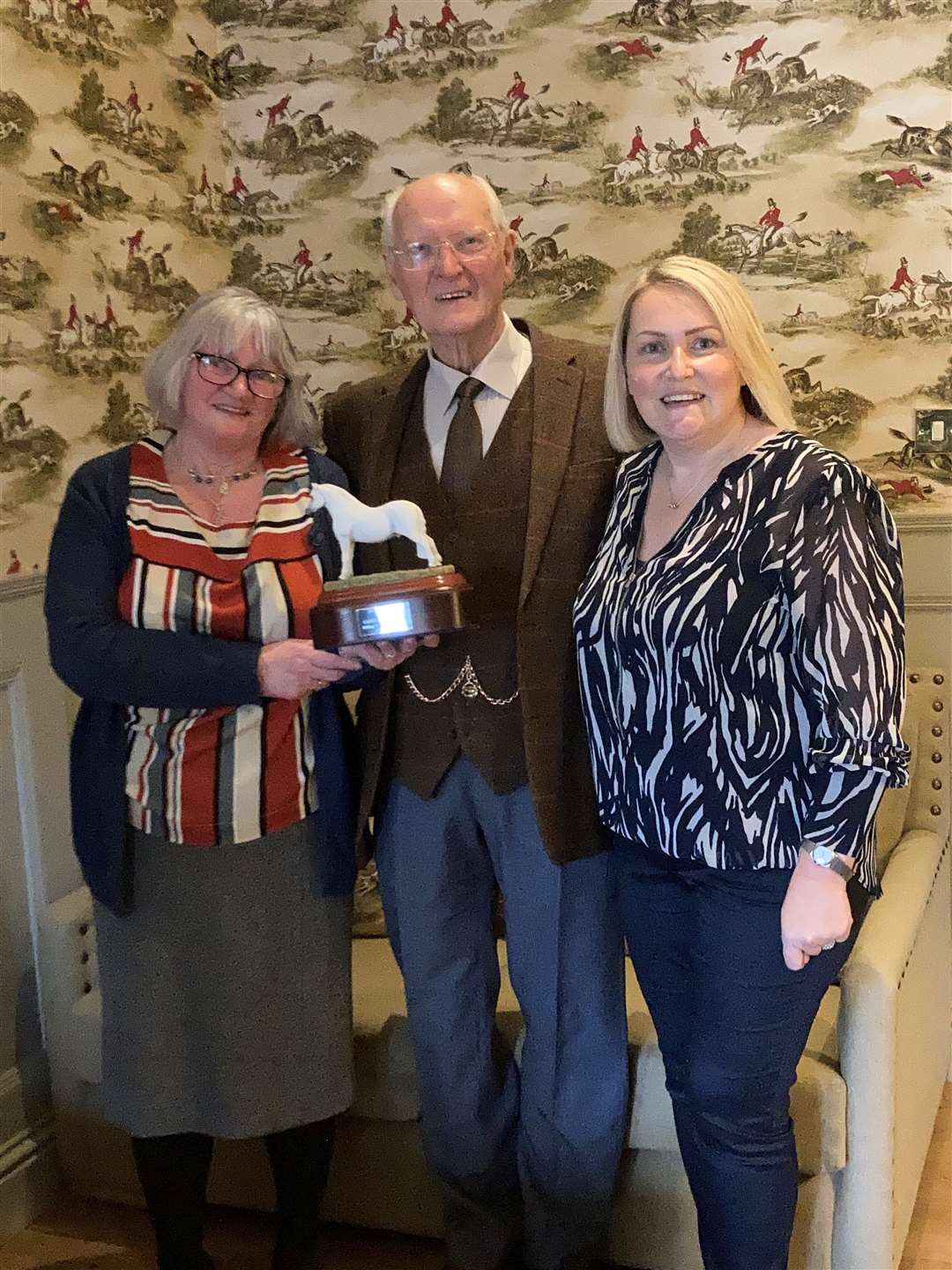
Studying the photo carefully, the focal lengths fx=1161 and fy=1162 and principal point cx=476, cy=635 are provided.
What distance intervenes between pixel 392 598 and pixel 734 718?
41cm

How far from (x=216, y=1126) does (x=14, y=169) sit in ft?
5.24

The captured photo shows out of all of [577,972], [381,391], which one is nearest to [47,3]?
[381,391]

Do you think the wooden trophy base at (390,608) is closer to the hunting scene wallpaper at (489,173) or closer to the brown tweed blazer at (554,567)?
the brown tweed blazer at (554,567)

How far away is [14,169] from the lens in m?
2.01

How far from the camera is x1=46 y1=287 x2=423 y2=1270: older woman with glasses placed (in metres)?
1.46

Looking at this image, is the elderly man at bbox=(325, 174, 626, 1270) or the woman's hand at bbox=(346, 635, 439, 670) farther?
the elderly man at bbox=(325, 174, 626, 1270)

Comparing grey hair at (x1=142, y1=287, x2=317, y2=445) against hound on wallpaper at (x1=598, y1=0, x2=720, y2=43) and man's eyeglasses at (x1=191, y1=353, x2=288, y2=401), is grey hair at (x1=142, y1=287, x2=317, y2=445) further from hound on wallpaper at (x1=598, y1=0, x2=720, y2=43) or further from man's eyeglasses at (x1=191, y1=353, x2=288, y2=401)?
hound on wallpaper at (x1=598, y1=0, x2=720, y2=43)

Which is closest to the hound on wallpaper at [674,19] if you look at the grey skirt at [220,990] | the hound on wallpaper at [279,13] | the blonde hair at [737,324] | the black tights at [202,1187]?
the hound on wallpaper at [279,13]

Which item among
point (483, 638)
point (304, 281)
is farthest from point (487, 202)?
point (304, 281)

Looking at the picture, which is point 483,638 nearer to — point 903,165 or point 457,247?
point 457,247

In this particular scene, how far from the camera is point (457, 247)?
152 cm

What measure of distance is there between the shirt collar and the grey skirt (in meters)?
0.62

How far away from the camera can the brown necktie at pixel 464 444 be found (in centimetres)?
153

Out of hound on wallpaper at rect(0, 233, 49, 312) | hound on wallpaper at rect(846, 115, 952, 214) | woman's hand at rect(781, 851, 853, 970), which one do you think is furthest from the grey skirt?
hound on wallpaper at rect(846, 115, 952, 214)
